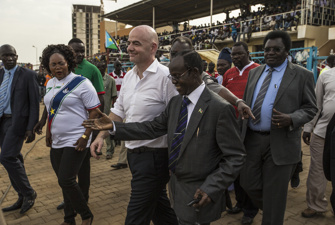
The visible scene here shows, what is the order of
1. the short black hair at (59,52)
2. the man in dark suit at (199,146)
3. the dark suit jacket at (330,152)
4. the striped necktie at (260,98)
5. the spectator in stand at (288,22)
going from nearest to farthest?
the man in dark suit at (199,146), the dark suit jacket at (330,152), the striped necktie at (260,98), the short black hair at (59,52), the spectator in stand at (288,22)

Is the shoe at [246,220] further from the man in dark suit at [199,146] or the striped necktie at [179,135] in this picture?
the striped necktie at [179,135]

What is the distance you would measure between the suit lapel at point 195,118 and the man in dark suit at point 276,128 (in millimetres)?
840

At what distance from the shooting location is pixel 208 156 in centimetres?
202

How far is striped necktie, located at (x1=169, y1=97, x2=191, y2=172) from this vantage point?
212 centimetres

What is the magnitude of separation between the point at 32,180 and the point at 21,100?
192 centimetres

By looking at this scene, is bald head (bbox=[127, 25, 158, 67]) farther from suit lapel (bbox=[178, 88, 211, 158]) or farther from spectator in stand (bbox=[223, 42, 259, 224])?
spectator in stand (bbox=[223, 42, 259, 224])

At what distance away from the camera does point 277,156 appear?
2.69 m

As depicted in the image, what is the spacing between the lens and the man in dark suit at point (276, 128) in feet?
8.86

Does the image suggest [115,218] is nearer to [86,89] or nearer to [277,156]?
[86,89]

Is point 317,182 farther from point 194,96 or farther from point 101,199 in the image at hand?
point 101,199

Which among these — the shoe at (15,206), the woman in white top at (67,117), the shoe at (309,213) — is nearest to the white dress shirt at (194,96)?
the woman in white top at (67,117)

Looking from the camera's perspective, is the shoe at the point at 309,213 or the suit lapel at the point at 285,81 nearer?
the suit lapel at the point at 285,81

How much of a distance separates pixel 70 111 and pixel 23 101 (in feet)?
4.09

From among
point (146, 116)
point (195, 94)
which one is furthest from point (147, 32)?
point (195, 94)
